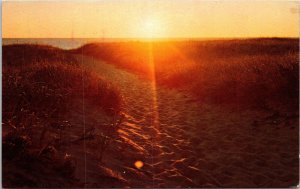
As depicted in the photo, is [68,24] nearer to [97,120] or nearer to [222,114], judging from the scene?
[97,120]

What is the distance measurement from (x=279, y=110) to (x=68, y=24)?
4799 millimetres

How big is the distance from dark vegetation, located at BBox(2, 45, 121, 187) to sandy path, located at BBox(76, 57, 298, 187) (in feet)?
2.32

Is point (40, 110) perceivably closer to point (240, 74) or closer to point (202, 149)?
point (202, 149)

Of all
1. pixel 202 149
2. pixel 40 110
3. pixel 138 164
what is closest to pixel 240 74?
pixel 202 149

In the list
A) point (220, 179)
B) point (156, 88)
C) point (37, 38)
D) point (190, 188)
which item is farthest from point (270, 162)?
point (156, 88)

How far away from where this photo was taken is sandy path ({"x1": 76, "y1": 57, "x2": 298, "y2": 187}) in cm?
581

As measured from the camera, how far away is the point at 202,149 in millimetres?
6820

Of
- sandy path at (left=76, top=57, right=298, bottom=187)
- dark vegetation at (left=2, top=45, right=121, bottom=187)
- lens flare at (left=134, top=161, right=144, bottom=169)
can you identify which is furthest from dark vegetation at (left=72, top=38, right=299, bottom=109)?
lens flare at (left=134, top=161, right=144, bottom=169)

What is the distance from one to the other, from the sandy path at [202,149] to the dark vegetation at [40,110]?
2.32ft

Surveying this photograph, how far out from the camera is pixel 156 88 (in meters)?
12.0

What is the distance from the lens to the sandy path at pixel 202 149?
19.1 ft

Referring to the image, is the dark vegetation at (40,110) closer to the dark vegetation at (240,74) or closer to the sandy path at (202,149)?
the sandy path at (202,149)

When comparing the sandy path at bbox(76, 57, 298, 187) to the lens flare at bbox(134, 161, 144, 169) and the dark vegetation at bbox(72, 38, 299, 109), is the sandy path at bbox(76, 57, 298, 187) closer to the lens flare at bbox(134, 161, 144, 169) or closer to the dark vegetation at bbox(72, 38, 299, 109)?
the lens flare at bbox(134, 161, 144, 169)

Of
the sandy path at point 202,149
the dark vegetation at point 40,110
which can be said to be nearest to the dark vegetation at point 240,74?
the sandy path at point 202,149
